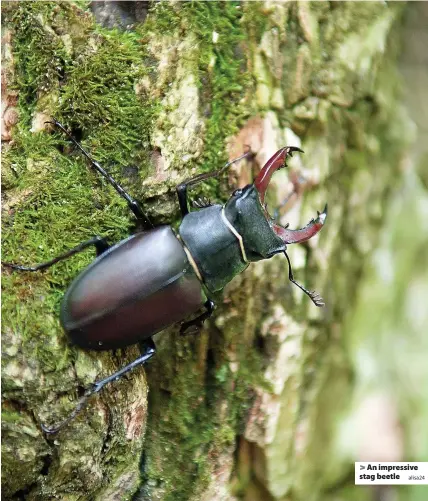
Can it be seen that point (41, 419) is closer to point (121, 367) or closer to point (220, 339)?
point (121, 367)

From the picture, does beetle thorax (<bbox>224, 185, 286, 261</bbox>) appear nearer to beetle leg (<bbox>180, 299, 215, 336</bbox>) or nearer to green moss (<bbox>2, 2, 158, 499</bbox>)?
beetle leg (<bbox>180, 299, 215, 336</bbox>)

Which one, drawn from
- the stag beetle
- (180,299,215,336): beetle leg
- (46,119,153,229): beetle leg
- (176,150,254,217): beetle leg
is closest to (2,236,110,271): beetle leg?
the stag beetle

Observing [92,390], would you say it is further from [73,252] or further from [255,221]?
[255,221]

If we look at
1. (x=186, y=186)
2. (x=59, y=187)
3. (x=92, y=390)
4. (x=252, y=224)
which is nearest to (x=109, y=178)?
(x=59, y=187)

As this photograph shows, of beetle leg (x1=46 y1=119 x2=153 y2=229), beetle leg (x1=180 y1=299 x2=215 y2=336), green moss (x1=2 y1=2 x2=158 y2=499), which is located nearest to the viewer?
green moss (x1=2 y1=2 x2=158 y2=499)

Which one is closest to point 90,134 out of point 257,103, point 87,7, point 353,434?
point 87,7

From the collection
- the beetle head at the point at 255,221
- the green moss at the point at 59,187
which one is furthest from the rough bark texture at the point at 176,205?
the beetle head at the point at 255,221

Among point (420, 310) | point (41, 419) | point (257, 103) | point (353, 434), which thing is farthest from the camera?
point (420, 310)

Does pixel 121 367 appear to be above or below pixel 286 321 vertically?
below
